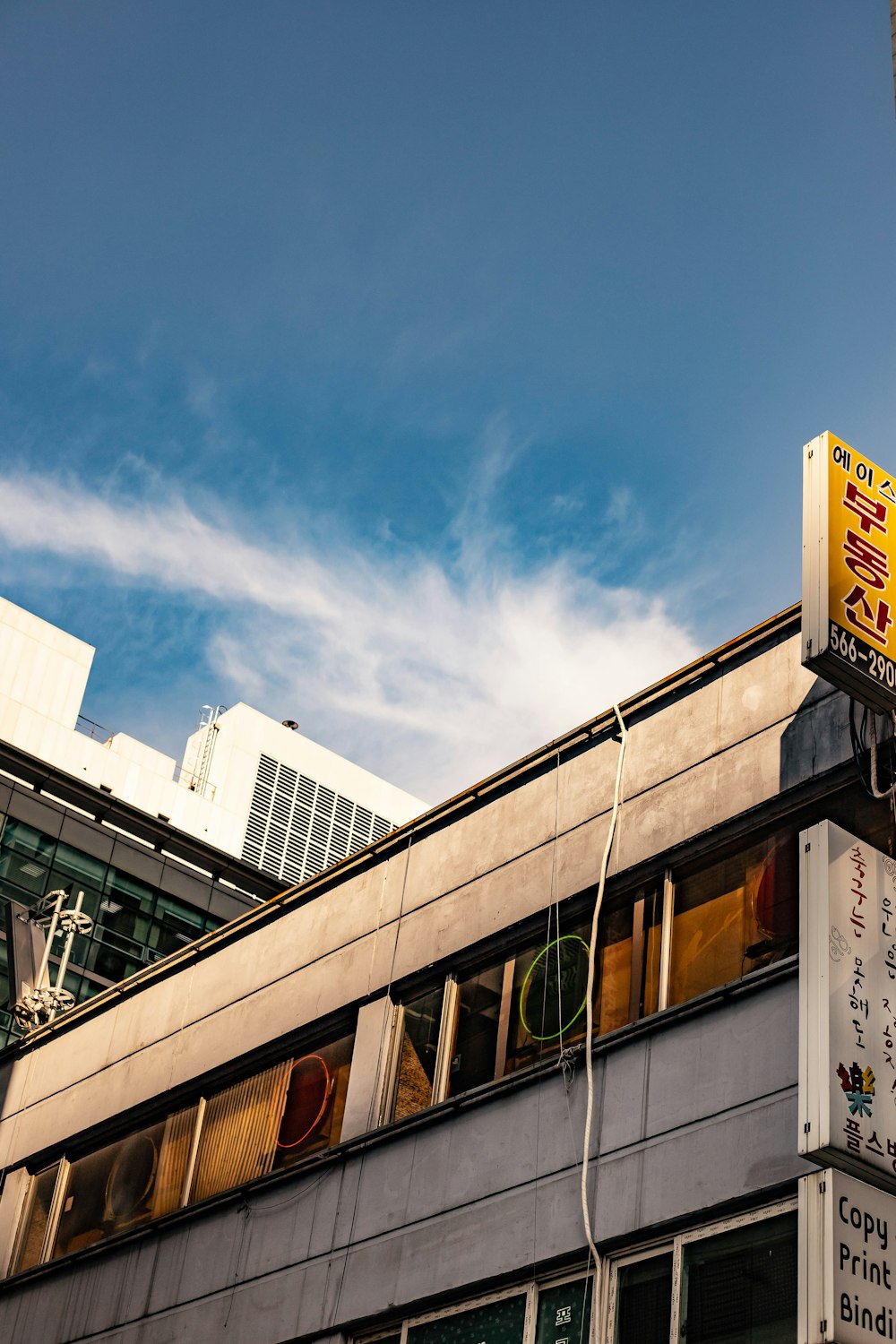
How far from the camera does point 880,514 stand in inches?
581

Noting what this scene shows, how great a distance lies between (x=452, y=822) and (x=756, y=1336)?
8.16 metres

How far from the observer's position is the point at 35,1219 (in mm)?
23141

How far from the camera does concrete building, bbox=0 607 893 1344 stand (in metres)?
13.8

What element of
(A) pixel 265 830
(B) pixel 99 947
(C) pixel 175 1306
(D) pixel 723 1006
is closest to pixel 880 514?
(D) pixel 723 1006

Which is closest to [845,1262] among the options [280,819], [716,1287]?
[716,1287]

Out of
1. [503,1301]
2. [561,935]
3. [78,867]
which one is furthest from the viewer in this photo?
[78,867]

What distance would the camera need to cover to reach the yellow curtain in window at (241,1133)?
1956 centimetres

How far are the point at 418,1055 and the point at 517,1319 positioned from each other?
3.82 m

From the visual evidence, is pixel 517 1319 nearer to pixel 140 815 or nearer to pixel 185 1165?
pixel 185 1165

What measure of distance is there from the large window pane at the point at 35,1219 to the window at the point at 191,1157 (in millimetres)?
13

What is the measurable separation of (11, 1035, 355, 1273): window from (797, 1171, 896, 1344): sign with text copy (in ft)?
26.9

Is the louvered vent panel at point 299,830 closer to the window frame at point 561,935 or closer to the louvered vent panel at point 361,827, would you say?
the louvered vent panel at point 361,827

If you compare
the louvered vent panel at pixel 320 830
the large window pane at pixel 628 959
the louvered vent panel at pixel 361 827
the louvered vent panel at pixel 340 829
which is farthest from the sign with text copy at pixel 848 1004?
the louvered vent panel at pixel 361 827

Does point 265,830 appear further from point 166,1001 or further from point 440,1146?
point 440,1146
